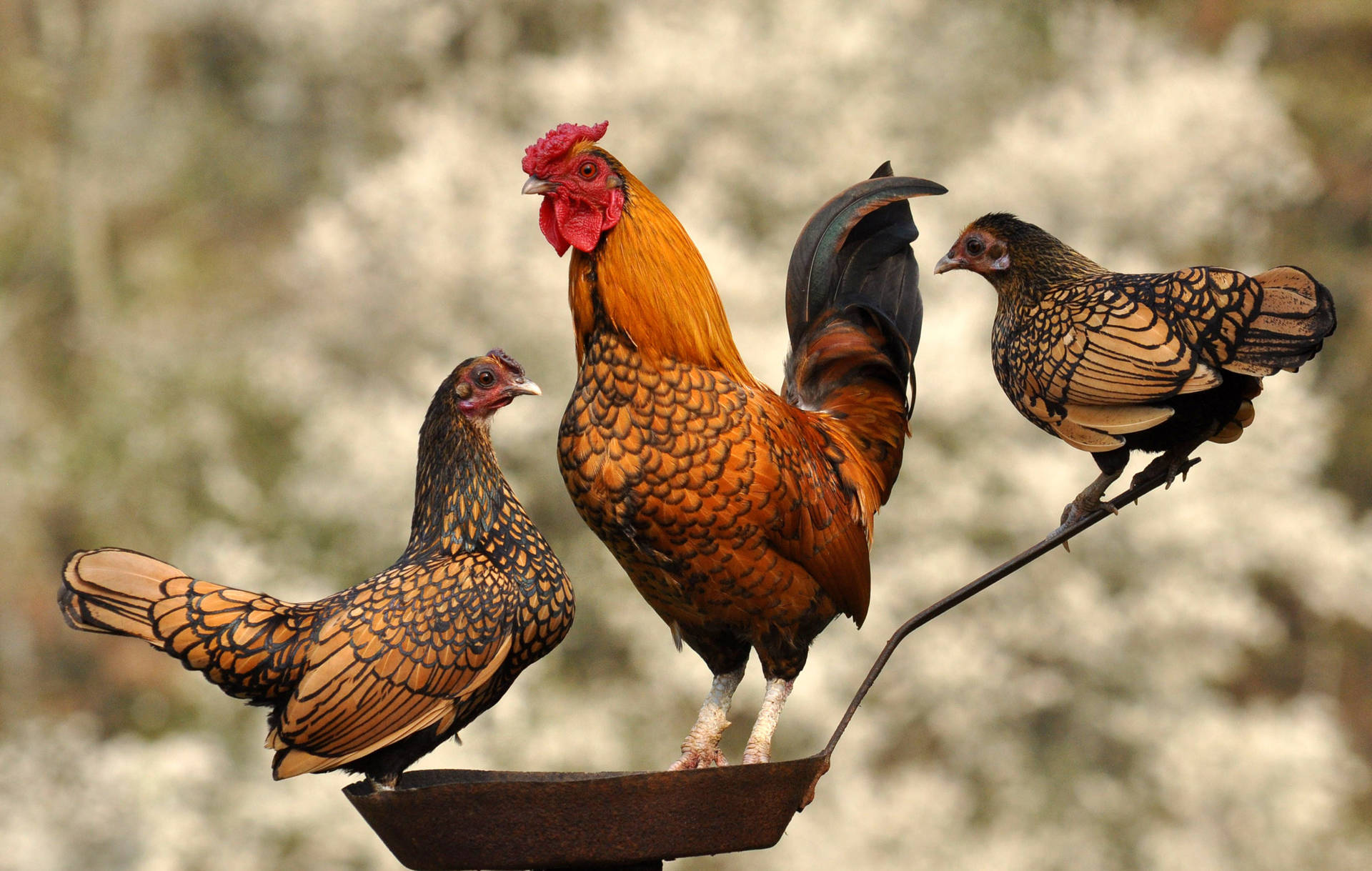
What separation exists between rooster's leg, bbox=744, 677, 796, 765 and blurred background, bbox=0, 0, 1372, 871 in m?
3.15

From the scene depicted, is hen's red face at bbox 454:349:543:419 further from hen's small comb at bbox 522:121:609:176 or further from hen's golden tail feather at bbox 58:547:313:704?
hen's golden tail feather at bbox 58:547:313:704

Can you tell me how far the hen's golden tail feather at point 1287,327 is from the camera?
1.31 metres

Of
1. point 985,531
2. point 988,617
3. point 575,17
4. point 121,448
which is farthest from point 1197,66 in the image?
point 121,448

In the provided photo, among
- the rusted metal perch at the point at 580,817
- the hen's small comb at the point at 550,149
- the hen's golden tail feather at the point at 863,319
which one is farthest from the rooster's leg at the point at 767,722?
the hen's small comb at the point at 550,149

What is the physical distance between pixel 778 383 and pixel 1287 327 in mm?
3682

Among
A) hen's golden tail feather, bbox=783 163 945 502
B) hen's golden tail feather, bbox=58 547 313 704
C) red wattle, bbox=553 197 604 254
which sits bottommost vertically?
hen's golden tail feather, bbox=58 547 313 704

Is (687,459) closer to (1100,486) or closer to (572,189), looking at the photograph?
(572,189)

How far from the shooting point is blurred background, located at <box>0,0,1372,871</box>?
4922 mm

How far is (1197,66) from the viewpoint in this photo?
17.3 feet

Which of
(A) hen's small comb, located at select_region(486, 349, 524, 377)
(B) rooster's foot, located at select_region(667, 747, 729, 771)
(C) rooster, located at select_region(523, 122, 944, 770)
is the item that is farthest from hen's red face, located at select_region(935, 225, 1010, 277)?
(B) rooster's foot, located at select_region(667, 747, 729, 771)

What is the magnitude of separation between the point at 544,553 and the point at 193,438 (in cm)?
485

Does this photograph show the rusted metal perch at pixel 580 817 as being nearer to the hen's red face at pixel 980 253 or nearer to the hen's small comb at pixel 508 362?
the hen's red face at pixel 980 253

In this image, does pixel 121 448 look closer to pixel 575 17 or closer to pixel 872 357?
pixel 575 17

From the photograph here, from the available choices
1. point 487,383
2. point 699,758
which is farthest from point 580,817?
point 487,383
